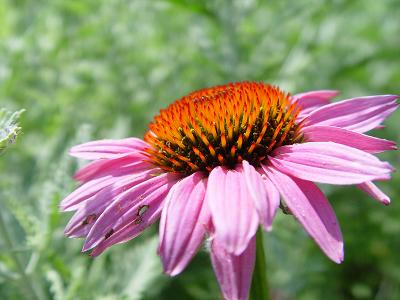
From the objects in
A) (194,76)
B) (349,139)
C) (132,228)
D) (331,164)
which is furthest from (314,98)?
(194,76)

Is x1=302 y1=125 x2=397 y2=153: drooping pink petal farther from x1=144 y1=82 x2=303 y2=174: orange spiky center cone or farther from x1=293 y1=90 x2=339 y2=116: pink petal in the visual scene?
x1=293 y1=90 x2=339 y2=116: pink petal

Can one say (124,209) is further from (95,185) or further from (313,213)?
(313,213)

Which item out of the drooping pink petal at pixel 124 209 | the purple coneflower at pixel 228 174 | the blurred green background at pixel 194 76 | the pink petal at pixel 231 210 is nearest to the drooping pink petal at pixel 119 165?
the purple coneflower at pixel 228 174

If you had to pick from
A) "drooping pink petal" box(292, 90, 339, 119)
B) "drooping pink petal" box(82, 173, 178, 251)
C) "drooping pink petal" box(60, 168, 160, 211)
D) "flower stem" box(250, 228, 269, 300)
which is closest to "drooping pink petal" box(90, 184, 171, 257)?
"drooping pink petal" box(82, 173, 178, 251)

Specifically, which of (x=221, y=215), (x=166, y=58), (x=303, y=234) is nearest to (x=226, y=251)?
(x=221, y=215)

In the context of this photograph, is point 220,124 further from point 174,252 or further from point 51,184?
point 51,184

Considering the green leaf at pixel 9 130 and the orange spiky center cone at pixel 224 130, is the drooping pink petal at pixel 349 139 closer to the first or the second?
the orange spiky center cone at pixel 224 130

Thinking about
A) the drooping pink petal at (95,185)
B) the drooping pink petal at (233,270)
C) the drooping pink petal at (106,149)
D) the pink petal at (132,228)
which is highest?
the drooping pink petal at (106,149)
